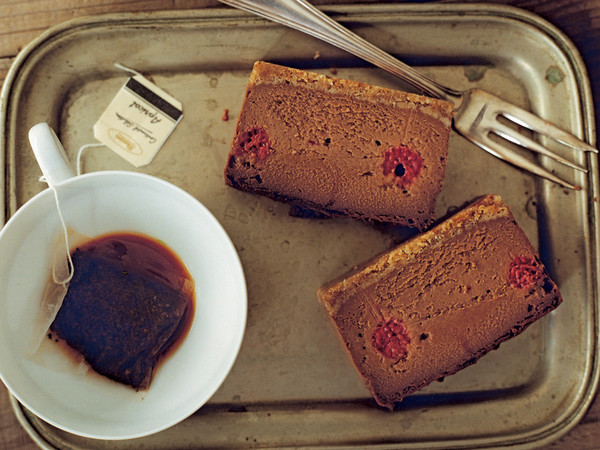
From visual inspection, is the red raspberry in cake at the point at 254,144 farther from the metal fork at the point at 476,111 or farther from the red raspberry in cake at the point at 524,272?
the red raspberry in cake at the point at 524,272

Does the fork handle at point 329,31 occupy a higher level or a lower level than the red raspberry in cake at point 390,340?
higher

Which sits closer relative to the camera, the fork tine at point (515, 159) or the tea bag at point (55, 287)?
the tea bag at point (55, 287)

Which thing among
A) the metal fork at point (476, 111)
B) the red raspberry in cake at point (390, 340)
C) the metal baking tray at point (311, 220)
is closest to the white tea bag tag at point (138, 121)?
the metal baking tray at point (311, 220)

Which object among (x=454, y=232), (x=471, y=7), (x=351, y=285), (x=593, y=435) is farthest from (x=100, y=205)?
(x=593, y=435)

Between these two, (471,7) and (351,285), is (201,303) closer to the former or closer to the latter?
(351,285)

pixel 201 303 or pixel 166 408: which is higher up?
pixel 201 303

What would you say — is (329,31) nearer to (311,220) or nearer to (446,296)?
(311,220)

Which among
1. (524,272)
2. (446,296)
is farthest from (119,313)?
(524,272)
